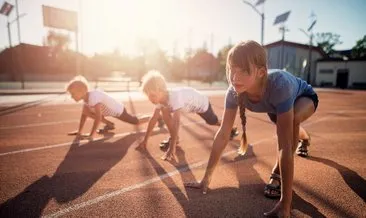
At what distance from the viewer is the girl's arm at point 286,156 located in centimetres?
249

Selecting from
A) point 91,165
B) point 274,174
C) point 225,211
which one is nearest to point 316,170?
point 274,174

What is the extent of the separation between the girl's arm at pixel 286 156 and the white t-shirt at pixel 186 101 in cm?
251

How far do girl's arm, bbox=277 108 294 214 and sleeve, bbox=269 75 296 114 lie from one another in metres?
0.06

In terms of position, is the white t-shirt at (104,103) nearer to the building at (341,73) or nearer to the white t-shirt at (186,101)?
the white t-shirt at (186,101)

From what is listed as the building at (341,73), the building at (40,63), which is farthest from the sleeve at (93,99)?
the building at (341,73)

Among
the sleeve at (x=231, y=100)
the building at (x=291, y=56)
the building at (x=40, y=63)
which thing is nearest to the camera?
the sleeve at (x=231, y=100)

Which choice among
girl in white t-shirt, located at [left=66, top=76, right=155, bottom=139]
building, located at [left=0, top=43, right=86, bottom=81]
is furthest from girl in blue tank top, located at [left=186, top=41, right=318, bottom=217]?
building, located at [left=0, top=43, right=86, bottom=81]

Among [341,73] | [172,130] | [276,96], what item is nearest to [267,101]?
[276,96]

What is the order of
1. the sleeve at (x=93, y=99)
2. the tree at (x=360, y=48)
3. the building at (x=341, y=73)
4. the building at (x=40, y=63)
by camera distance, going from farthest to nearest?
the tree at (x=360, y=48)
the building at (x=40, y=63)
the building at (x=341, y=73)
the sleeve at (x=93, y=99)

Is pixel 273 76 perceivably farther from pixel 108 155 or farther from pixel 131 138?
pixel 131 138

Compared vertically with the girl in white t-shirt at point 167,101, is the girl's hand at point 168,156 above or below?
below

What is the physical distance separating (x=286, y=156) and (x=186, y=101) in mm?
2996

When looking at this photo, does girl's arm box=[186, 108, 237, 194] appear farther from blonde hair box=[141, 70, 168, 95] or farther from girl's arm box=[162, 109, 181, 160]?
blonde hair box=[141, 70, 168, 95]

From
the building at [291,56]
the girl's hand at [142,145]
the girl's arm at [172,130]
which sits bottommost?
the girl's hand at [142,145]
